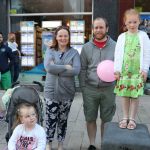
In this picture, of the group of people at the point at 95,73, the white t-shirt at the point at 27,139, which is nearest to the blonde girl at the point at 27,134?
Answer: the white t-shirt at the point at 27,139

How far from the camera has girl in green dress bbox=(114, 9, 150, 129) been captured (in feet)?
16.8

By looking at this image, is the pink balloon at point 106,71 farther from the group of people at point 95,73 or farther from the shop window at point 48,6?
the shop window at point 48,6

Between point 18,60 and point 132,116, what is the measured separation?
7.43 metres

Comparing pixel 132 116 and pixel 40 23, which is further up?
pixel 40 23

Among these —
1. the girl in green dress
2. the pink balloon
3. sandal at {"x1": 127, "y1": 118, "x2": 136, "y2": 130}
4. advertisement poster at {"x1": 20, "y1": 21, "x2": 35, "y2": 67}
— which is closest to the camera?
the girl in green dress

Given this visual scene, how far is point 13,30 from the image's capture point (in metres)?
12.6

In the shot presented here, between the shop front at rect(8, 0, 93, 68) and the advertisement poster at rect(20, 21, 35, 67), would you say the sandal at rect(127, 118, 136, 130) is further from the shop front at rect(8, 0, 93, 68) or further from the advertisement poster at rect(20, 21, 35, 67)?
the advertisement poster at rect(20, 21, 35, 67)

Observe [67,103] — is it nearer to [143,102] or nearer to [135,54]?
[135,54]

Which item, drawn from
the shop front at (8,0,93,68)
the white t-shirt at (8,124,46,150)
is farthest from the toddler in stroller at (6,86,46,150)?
the shop front at (8,0,93,68)

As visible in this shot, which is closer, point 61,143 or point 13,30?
point 61,143

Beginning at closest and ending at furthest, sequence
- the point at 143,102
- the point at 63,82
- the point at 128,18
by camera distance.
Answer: the point at 128,18
the point at 63,82
the point at 143,102

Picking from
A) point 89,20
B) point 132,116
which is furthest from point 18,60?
point 132,116

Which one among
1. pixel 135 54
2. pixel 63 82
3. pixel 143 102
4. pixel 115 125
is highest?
pixel 135 54

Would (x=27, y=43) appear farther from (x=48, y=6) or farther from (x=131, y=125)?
(x=131, y=125)
